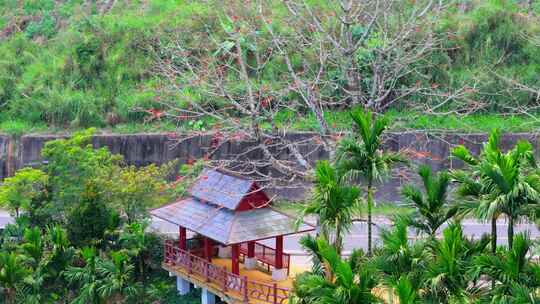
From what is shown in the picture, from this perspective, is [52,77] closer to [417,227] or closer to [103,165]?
[103,165]

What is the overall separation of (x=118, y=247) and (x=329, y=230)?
9.20m

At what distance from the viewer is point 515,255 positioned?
53.9 ft

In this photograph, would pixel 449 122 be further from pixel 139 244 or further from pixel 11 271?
pixel 11 271

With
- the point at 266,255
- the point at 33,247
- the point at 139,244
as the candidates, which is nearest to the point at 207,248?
the point at 266,255

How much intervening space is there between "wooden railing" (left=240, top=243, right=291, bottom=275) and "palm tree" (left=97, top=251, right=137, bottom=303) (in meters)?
3.28

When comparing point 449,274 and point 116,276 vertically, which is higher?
point 449,274

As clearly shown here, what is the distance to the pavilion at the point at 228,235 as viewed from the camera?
2148 centimetres

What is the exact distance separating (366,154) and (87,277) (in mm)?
9750

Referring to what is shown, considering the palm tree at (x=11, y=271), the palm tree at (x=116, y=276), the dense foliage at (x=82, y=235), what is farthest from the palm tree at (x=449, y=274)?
the palm tree at (x=11, y=271)

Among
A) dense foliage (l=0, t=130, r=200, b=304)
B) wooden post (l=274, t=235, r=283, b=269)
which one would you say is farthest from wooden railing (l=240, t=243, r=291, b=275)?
dense foliage (l=0, t=130, r=200, b=304)

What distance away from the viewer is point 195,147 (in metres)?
32.3

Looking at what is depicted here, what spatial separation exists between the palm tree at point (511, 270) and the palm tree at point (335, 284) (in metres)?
2.24

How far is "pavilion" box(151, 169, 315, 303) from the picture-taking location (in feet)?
70.5

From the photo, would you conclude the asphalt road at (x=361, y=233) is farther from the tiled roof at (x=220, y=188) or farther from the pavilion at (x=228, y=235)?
the tiled roof at (x=220, y=188)
